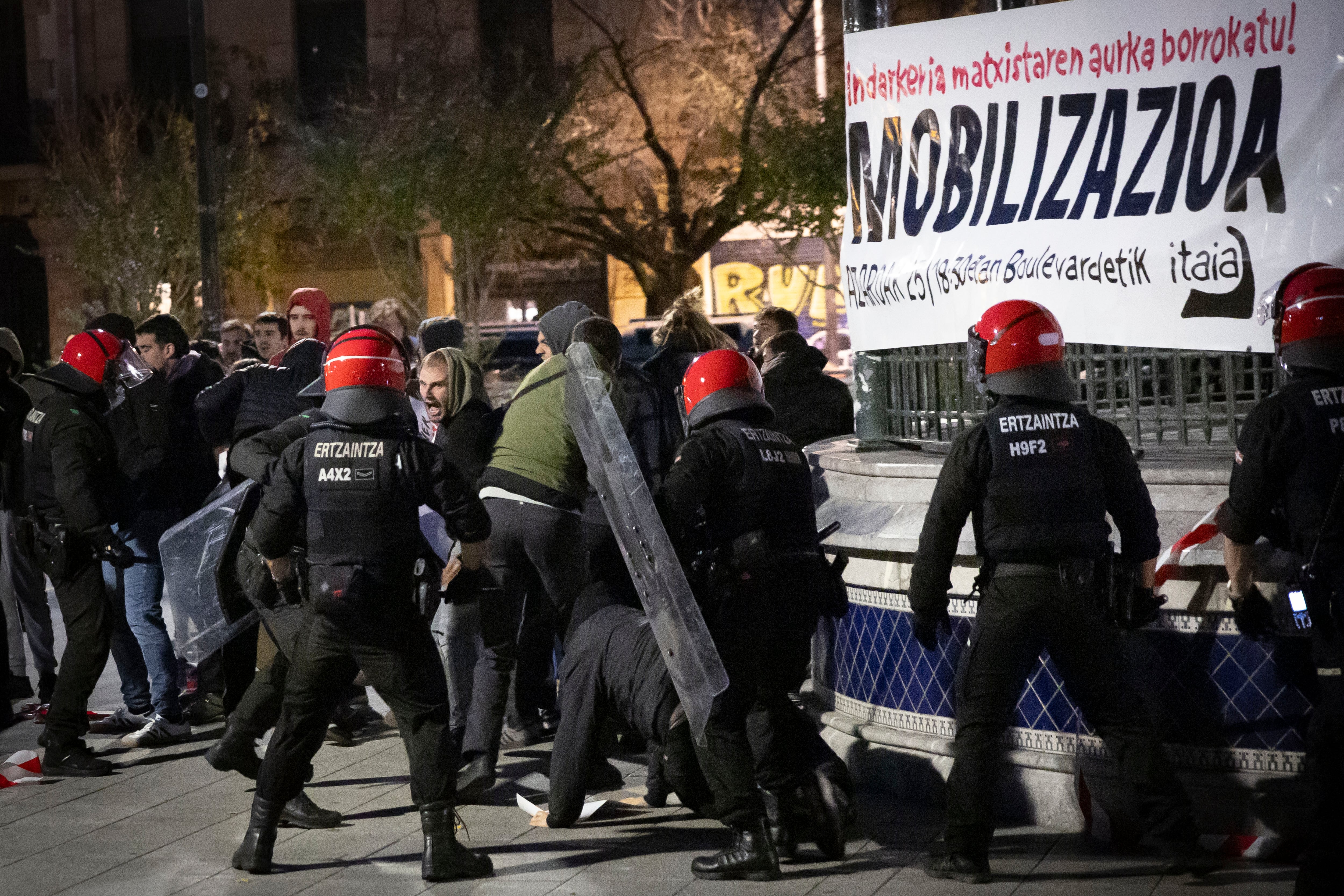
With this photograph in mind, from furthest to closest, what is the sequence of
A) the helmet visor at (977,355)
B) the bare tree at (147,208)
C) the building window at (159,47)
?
the building window at (159,47), the bare tree at (147,208), the helmet visor at (977,355)

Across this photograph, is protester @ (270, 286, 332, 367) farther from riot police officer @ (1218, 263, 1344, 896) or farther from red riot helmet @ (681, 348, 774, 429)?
riot police officer @ (1218, 263, 1344, 896)

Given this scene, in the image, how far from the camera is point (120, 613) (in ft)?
23.9

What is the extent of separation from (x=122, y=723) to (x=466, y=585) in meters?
2.86

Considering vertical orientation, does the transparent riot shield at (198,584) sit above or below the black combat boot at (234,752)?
above

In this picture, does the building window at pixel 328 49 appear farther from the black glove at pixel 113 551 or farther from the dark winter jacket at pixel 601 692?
the dark winter jacket at pixel 601 692

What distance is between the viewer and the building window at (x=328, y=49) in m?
27.8

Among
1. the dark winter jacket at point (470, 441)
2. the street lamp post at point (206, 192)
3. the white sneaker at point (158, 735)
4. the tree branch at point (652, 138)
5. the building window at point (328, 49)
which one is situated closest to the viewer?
the dark winter jacket at point (470, 441)

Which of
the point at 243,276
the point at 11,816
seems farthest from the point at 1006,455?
the point at 243,276

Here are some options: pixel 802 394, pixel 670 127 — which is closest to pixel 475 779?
pixel 802 394

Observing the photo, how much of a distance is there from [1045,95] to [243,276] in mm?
24341

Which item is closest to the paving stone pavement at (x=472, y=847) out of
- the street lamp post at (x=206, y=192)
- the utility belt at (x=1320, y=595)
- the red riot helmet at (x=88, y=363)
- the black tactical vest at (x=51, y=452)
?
the utility belt at (x=1320, y=595)

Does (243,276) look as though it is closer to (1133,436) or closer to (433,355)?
(433,355)

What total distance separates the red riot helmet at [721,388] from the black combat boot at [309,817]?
2.04 m

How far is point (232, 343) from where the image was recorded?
1060cm
